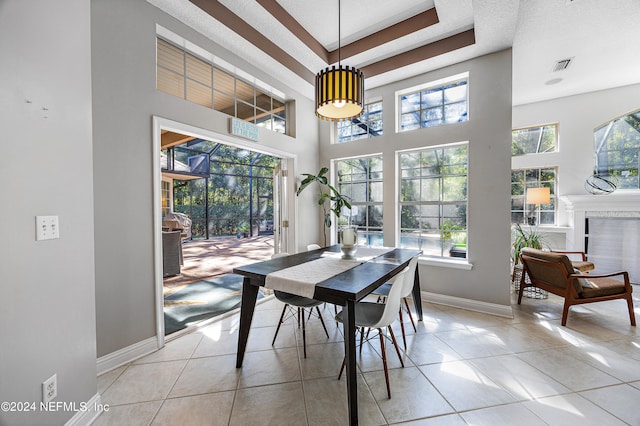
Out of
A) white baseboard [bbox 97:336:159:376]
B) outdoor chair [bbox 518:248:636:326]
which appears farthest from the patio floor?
outdoor chair [bbox 518:248:636:326]

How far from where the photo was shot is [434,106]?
3.61 metres

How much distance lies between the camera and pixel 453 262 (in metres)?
3.38

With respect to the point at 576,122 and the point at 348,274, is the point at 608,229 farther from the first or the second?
the point at 348,274

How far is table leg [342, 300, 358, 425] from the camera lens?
1457mm

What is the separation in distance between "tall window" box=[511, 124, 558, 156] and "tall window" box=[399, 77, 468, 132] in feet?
7.08

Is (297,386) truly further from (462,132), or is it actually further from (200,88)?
(462,132)

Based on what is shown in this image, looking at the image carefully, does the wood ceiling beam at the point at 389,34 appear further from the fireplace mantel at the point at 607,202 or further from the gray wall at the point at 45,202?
the fireplace mantel at the point at 607,202

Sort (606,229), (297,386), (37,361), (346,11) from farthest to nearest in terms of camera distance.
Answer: (606,229) → (346,11) → (297,386) → (37,361)

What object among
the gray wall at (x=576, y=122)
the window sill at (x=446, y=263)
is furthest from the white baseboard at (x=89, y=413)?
the gray wall at (x=576, y=122)

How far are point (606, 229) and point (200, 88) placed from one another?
6.78 m

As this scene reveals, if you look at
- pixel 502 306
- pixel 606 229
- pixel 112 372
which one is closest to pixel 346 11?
pixel 502 306

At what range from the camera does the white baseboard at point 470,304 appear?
300 cm

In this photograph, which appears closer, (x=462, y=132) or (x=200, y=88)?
(x=200, y=88)

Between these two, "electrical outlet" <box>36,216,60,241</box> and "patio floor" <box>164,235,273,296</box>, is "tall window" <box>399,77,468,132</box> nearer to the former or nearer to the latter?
"electrical outlet" <box>36,216,60,241</box>
